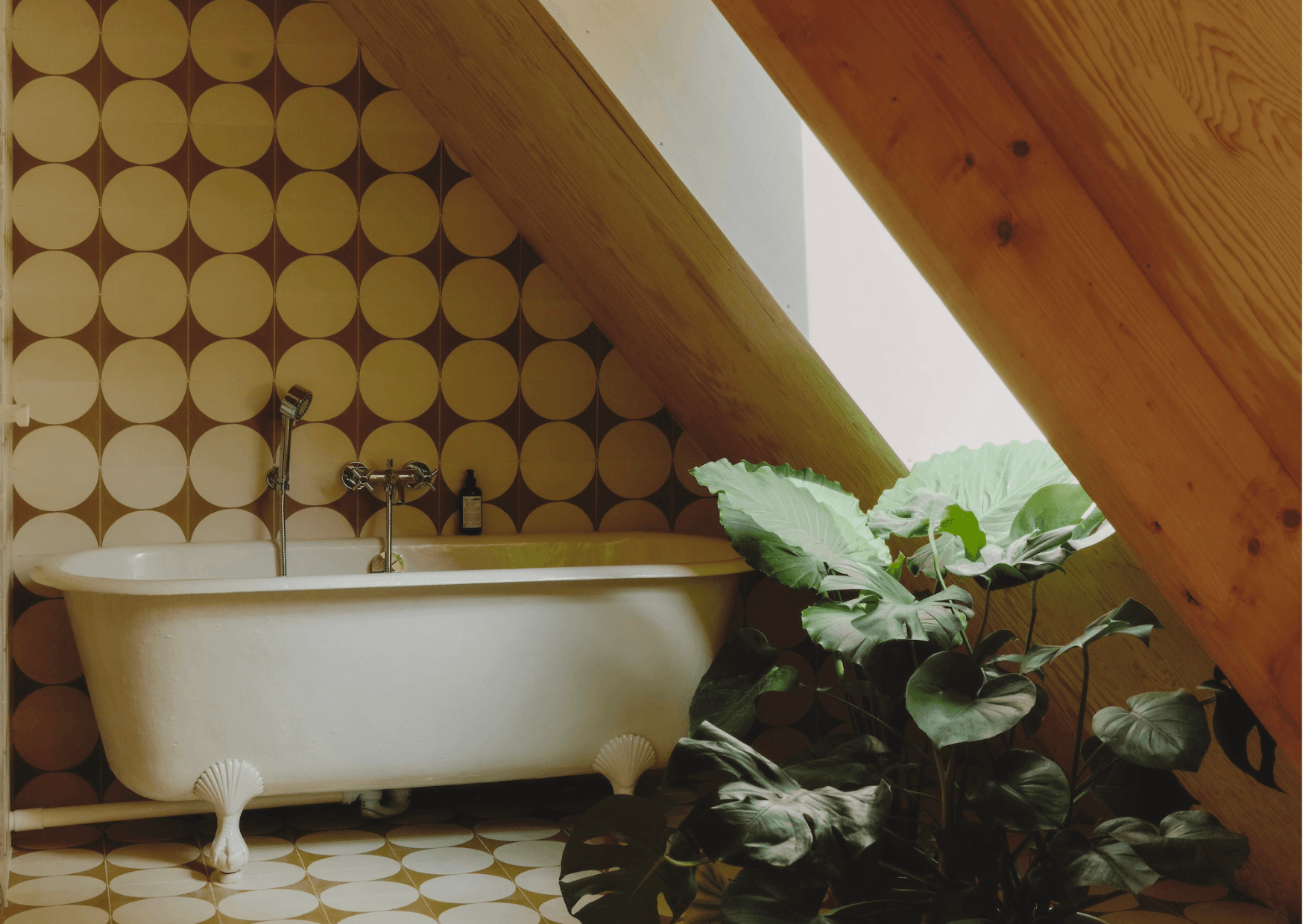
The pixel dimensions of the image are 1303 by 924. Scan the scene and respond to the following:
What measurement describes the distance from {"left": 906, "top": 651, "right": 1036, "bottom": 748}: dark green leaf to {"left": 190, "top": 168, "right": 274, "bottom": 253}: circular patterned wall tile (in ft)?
6.95

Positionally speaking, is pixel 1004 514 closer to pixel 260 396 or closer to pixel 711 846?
pixel 711 846

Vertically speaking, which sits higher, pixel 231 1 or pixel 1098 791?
pixel 231 1

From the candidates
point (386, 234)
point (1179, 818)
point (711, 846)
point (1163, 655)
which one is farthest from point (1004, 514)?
point (386, 234)

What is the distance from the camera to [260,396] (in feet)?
9.13

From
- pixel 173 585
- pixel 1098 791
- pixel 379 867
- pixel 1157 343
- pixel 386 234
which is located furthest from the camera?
pixel 386 234

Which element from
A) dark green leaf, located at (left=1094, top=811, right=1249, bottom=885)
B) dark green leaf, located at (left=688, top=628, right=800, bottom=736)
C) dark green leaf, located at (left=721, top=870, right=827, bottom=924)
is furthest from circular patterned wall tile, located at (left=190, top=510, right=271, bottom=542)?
dark green leaf, located at (left=1094, top=811, right=1249, bottom=885)

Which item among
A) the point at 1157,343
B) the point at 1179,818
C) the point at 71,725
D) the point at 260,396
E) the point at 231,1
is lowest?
the point at 1179,818

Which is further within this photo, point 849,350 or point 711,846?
point 849,350

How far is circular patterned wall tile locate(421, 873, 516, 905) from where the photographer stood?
205 cm

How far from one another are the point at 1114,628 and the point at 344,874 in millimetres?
1592

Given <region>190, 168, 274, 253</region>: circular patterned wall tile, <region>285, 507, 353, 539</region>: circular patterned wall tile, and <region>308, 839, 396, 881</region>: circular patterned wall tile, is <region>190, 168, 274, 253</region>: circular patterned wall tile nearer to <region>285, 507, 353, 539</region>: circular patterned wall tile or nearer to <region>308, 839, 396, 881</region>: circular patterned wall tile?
<region>285, 507, 353, 539</region>: circular patterned wall tile

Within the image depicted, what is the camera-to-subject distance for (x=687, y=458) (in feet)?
10.1

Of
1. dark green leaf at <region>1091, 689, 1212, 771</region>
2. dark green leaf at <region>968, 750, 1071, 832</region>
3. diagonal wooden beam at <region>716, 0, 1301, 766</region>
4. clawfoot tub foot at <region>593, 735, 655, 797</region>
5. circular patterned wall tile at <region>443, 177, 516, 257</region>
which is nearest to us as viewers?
diagonal wooden beam at <region>716, 0, 1301, 766</region>

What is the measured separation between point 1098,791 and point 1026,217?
3.23ft
